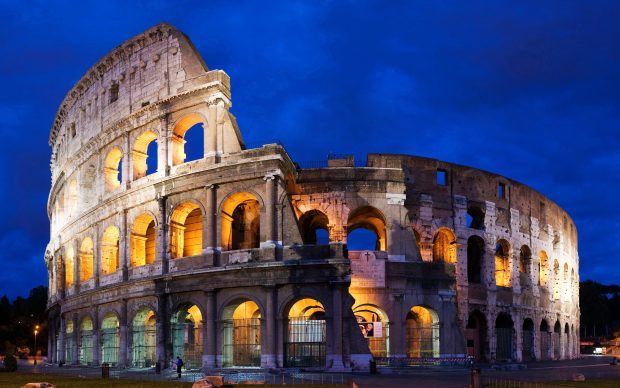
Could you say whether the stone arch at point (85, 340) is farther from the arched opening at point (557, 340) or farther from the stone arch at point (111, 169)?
the arched opening at point (557, 340)

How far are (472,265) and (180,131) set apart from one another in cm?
1621

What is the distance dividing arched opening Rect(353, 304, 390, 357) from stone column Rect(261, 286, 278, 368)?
4136 mm

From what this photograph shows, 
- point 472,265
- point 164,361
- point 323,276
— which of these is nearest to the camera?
point 323,276

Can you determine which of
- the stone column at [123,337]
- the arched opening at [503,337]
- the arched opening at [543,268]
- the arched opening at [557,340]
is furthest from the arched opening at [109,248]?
the arched opening at [557,340]

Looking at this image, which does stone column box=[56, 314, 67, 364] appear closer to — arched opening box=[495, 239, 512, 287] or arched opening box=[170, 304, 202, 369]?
arched opening box=[170, 304, 202, 369]

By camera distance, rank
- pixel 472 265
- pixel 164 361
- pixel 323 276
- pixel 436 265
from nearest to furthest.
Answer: pixel 323 276
pixel 164 361
pixel 436 265
pixel 472 265

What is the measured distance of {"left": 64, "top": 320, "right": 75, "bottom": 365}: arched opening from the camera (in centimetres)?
3573

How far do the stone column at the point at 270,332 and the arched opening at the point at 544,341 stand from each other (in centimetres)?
1926

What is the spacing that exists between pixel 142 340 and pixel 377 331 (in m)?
10.3

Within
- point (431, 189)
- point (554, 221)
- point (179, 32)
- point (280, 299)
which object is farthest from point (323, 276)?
point (554, 221)

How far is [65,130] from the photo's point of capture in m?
39.7

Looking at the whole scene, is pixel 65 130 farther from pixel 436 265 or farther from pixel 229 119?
pixel 436 265

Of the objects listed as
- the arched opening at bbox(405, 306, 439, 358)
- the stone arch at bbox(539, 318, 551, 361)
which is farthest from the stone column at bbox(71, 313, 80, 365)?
the stone arch at bbox(539, 318, 551, 361)

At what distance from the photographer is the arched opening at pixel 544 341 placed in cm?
3832
